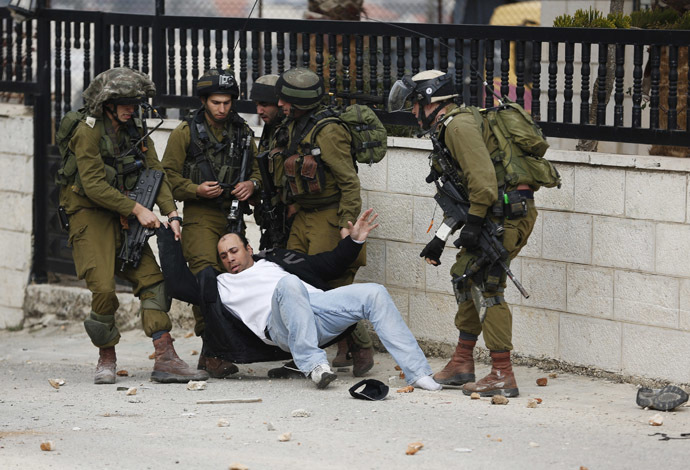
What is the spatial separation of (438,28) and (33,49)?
170 inches

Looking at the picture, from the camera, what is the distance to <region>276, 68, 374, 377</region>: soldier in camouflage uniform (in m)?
7.18

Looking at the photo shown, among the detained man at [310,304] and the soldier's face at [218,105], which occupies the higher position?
the soldier's face at [218,105]

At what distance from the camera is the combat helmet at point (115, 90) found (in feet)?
23.4

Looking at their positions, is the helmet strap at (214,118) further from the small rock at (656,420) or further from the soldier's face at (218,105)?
the small rock at (656,420)

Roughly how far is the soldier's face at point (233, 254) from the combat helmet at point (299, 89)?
0.91 m

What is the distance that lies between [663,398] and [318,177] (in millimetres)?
2450

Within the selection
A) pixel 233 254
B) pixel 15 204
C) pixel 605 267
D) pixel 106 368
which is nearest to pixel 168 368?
pixel 106 368

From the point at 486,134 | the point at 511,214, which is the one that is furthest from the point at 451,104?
the point at 511,214

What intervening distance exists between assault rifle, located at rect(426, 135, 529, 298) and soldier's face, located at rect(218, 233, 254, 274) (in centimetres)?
125

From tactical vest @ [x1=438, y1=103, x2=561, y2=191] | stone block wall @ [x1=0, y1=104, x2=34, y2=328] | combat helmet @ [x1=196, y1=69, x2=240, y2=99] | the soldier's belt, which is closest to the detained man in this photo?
the soldier's belt

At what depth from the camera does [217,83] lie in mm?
7352

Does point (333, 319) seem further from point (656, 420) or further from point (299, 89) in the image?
point (656, 420)

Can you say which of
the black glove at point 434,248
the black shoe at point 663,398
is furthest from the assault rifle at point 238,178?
the black shoe at point 663,398

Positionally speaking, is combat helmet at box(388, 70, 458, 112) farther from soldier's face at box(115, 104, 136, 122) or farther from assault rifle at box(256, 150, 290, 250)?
soldier's face at box(115, 104, 136, 122)
